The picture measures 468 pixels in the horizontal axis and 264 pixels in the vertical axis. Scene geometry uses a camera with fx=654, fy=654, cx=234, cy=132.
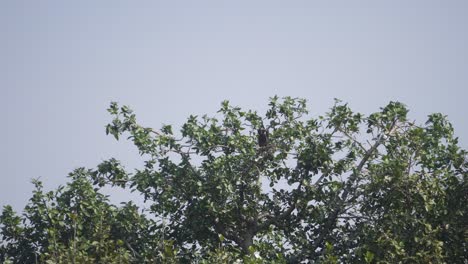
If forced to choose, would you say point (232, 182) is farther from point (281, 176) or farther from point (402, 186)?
point (402, 186)

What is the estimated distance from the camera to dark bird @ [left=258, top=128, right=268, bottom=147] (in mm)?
16500

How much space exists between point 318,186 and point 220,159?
2503 mm

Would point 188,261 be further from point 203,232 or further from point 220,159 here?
point 220,159

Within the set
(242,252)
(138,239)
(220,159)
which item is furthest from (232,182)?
(138,239)

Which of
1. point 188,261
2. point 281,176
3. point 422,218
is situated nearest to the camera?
point 422,218

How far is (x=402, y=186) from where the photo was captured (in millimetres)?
14516

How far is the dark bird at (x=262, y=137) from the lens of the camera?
1650 centimetres

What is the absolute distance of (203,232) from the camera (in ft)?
53.7

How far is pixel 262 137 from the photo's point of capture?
54.5 ft

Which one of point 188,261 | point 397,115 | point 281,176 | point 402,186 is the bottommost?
point 188,261

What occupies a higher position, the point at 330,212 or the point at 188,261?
the point at 330,212

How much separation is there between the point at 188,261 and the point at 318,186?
144 inches

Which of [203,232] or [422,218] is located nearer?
[422,218]

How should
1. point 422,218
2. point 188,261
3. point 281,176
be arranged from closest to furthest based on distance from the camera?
1. point 422,218
2. point 188,261
3. point 281,176
